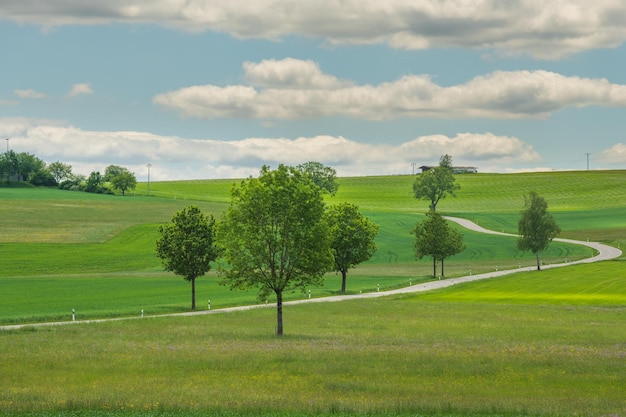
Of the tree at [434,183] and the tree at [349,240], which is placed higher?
the tree at [434,183]

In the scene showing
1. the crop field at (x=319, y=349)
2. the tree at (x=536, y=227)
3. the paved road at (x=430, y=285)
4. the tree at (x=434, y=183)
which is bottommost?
the paved road at (x=430, y=285)

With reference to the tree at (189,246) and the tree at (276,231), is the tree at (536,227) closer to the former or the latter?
the tree at (189,246)

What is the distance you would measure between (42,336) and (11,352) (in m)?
6.75

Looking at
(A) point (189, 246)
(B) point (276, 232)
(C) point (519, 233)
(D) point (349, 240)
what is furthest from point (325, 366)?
(C) point (519, 233)

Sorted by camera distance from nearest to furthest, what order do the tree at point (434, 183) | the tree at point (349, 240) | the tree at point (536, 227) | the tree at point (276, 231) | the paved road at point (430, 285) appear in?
the tree at point (276, 231) → the paved road at point (430, 285) → the tree at point (349, 240) → the tree at point (536, 227) → the tree at point (434, 183)

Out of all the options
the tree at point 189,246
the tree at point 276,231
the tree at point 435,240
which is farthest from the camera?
the tree at point 435,240

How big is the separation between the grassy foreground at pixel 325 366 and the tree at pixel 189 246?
13429mm

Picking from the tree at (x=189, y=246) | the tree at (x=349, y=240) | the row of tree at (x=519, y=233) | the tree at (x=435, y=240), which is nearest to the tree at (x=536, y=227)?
the row of tree at (x=519, y=233)

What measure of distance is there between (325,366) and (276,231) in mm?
15126

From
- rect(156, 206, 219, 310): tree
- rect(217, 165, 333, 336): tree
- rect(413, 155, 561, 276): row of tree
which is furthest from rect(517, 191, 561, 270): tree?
rect(217, 165, 333, 336): tree

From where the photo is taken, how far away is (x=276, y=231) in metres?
45.1

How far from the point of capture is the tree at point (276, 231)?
44.6 meters

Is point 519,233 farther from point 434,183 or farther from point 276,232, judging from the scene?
point 276,232

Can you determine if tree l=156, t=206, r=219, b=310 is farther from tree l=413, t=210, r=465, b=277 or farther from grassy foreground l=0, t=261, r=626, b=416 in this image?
tree l=413, t=210, r=465, b=277
